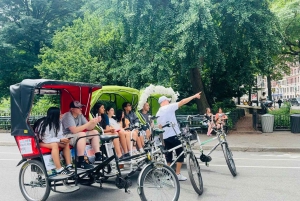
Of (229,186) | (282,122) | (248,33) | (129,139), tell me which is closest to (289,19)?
(248,33)

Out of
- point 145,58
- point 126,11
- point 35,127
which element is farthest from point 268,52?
point 35,127

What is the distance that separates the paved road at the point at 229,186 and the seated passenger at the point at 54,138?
0.78m

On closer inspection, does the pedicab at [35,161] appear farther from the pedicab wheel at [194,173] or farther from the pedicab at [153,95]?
the pedicab at [153,95]

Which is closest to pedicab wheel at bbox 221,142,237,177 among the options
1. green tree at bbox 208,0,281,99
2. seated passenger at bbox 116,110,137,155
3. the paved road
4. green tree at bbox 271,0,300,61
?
the paved road

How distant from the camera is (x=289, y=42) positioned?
70.8 ft

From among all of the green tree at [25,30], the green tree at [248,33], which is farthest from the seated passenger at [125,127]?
the green tree at [25,30]

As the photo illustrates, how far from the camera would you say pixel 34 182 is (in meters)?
5.82

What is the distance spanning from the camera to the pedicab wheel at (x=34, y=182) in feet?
18.6

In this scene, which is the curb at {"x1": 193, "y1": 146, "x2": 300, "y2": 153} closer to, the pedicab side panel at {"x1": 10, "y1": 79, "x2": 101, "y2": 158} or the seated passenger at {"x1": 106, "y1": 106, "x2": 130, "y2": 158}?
the seated passenger at {"x1": 106, "y1": 106, "x2": 130, "y2": 158}

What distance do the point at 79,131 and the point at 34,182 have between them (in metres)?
1.21

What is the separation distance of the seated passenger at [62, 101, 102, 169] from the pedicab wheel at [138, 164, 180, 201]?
1.25m

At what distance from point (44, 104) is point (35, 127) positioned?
51.1 feet

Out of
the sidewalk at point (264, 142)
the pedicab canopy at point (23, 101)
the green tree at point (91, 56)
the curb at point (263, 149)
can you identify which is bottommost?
the curb at point (263, 149)

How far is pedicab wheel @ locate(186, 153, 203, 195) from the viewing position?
5.94m
